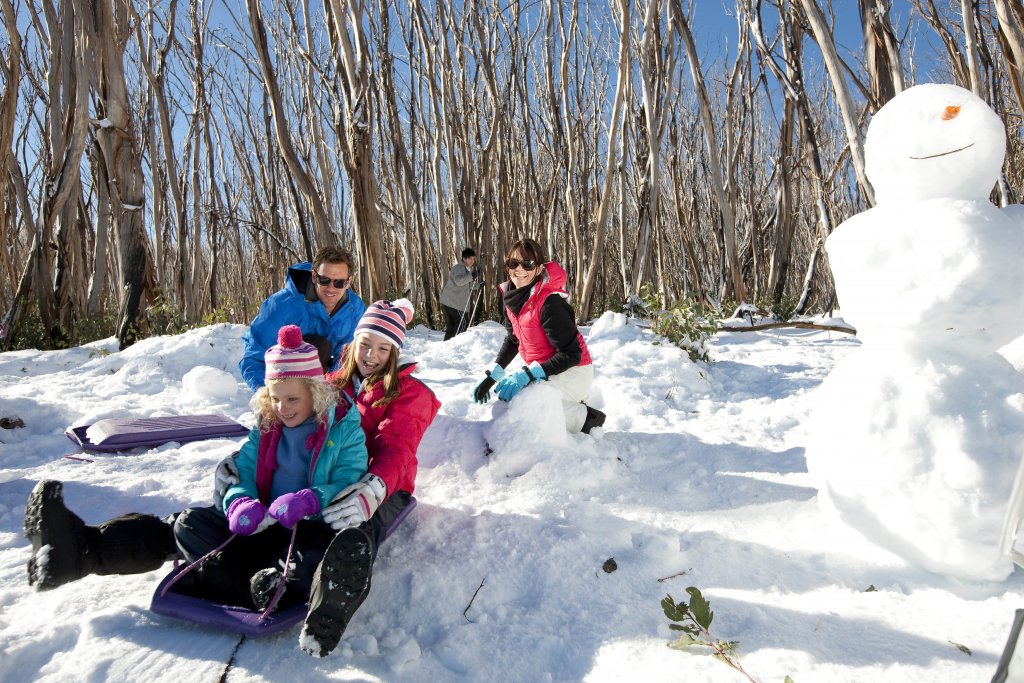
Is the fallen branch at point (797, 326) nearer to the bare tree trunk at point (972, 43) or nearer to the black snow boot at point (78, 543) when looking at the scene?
the bare tree trunk at point (972, 43)

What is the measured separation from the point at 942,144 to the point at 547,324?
1464 millimetres

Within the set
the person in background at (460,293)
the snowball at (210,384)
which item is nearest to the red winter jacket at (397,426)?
the snowball at (210,384)

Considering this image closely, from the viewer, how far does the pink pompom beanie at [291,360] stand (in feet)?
5.43

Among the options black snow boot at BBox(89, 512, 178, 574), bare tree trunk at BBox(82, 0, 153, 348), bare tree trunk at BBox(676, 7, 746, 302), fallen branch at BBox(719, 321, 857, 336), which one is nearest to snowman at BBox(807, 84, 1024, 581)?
black snow boot at BBox(89, 512, 178, 574)

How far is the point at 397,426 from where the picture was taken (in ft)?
6.26

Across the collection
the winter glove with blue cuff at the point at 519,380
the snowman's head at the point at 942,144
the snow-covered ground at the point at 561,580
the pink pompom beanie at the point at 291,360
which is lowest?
the snow-covered ground at the point at 561,580

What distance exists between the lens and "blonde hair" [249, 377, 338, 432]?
166 centimetres

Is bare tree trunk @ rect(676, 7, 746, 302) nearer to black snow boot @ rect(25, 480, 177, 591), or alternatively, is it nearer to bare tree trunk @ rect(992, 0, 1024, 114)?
bare tree trunk @ rect(992, 0, 1024, 114)

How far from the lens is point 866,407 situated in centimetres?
136

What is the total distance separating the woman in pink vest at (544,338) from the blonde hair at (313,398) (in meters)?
0.88

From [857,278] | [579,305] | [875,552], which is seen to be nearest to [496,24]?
[579,305]

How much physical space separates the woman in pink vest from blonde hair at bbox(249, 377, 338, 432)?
2.90ft

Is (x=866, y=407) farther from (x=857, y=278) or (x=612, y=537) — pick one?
(x=612, y=537)

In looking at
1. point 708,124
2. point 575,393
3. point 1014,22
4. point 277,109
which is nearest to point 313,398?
point 575,393
